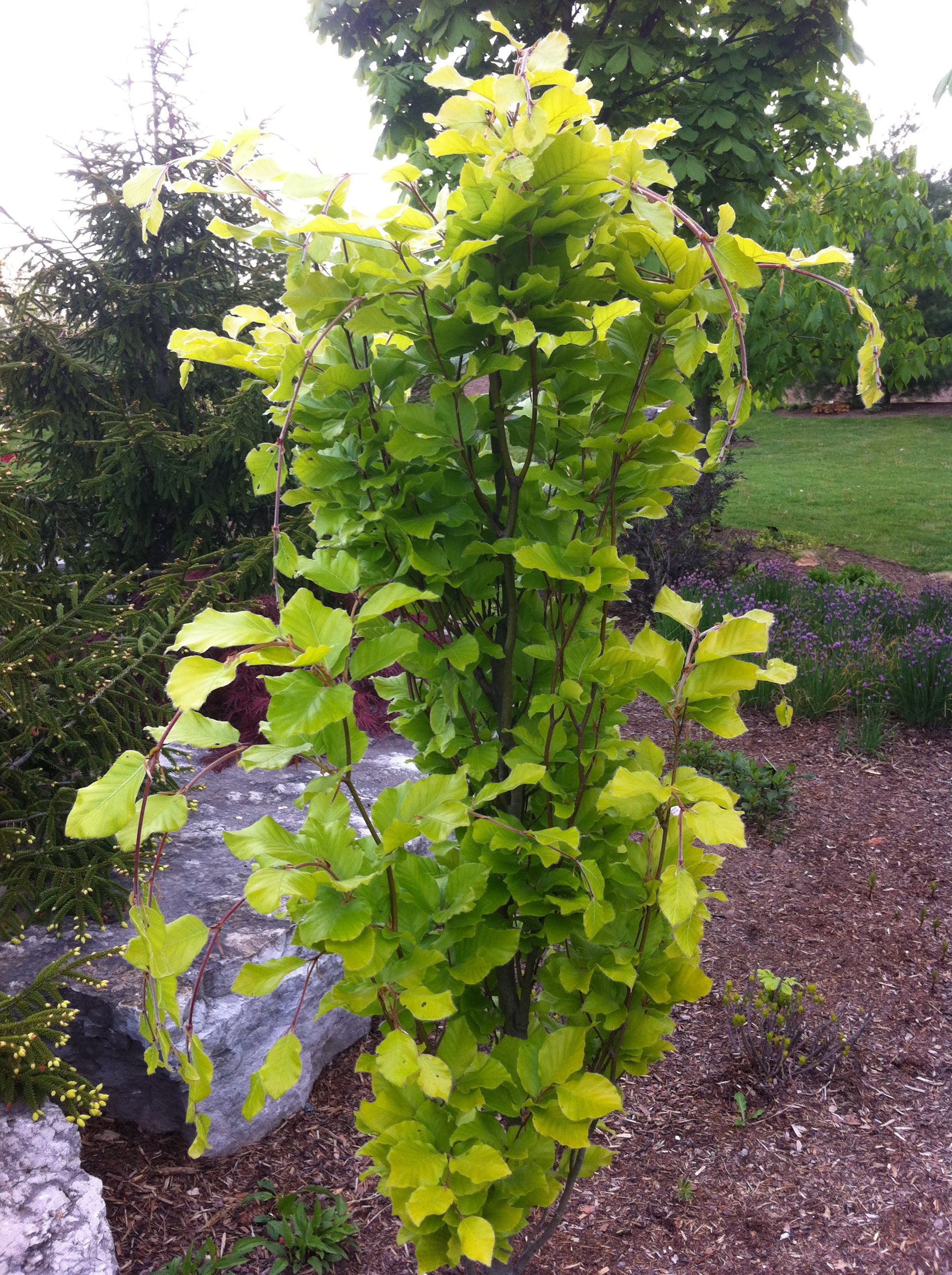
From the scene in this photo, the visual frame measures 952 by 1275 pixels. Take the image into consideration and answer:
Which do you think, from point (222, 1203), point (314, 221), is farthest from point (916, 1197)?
point (314, 221)

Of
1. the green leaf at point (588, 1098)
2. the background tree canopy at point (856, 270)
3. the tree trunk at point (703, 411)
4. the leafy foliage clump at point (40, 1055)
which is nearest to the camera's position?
the green leaf at point (588, 1098)

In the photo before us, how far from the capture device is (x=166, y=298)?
4352mm

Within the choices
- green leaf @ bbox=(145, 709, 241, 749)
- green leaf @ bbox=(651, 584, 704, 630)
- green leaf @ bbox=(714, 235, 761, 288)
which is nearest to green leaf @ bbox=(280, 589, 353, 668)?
green leaf @ bbox=(145, 709, 241, 749)

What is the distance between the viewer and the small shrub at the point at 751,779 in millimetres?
3830

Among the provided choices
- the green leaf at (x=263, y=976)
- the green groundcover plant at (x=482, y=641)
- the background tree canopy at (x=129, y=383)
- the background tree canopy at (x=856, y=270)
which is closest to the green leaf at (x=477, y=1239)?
the green groundcover plant at (x=482, y=641)

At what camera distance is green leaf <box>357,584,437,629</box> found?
88cm

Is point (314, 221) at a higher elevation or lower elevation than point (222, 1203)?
higher

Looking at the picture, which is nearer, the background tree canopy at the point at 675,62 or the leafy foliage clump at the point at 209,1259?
the leafy foliage clump at the point at 209,1259

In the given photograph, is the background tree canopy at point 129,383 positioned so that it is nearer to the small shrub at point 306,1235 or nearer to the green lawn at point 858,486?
the small shrub at point 306,1235

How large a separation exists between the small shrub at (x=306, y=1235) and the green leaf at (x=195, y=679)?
1.67 metres

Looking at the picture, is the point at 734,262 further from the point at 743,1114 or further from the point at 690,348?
the point at 743,1114

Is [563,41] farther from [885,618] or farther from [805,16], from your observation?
[805,16]

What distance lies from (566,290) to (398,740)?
9.70 ft

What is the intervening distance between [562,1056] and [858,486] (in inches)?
497
